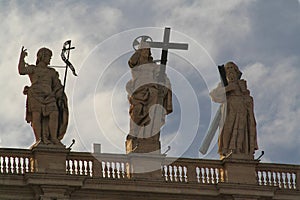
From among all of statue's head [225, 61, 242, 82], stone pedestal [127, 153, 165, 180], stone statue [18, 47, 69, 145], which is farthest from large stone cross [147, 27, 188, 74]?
stone statue [18, 47, 69, 145]

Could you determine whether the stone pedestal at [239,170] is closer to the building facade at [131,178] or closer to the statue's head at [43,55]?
the building facade at [131,178]

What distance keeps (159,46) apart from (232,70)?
233 cm

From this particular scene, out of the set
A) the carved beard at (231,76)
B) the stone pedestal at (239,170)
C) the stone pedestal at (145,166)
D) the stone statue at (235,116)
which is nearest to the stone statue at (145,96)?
the stone pedestal at (145,166)

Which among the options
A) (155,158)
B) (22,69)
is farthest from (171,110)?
(22,69)

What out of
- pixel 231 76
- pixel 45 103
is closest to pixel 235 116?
pixel 231 76

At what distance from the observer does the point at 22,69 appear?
3903cm

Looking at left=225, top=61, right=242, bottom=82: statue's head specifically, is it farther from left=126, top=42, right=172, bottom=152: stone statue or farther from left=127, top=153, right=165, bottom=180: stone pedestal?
left=127, top=153, right=165, bottom=180: stone pedestal

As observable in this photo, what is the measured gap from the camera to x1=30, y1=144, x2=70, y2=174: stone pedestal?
125 ft

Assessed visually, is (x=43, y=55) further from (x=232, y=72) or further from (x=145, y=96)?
(x=232, y=72)

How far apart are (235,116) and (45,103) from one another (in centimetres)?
552

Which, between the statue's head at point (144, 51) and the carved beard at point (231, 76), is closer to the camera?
the statue's head at point (144, 51)

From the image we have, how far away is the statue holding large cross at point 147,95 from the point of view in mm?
39541

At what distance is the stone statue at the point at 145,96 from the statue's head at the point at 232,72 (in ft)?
5.95

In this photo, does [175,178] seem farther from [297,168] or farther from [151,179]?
[297,168]
